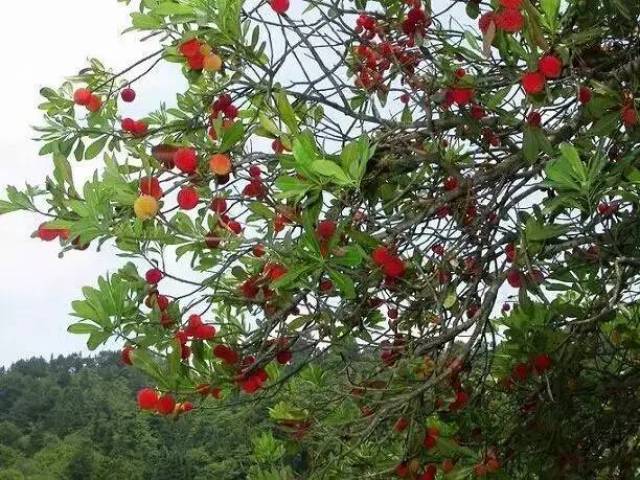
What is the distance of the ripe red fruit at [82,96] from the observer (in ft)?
11.5

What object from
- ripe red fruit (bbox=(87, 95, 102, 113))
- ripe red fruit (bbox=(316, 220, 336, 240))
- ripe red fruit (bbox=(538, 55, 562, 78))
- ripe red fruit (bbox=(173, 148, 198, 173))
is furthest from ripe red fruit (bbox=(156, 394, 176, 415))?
ripe red fruit (bbox=(538, 55, 562, 78))

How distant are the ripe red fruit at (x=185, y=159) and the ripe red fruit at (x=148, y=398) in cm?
84

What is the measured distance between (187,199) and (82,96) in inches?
42.2

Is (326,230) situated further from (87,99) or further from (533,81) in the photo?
(87,99)

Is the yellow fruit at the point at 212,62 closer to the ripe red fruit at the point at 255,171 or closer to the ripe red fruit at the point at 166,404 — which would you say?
the ripe red fruit at the point at 255,171

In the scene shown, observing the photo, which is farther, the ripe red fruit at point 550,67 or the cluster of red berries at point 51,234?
the cluster of red berries at point 51,234

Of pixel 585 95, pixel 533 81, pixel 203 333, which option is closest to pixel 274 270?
pixel 203 333

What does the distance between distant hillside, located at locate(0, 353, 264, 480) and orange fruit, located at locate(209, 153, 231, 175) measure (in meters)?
34.4

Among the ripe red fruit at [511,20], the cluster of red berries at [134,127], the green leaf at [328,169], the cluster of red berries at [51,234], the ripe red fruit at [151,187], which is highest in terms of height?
the cluster of red berries at [134,127]

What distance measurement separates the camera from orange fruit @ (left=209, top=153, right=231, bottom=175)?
277 centimetres

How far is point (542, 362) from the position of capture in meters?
3.79

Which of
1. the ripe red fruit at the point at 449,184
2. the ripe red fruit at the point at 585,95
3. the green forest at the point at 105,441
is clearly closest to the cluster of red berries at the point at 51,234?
the ripe red fruit at the point at 449,184

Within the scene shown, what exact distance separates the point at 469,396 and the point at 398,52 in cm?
169

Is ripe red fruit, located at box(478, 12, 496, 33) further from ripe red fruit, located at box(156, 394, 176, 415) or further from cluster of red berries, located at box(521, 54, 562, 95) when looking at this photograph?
ripe red fruit, located at box(156, 394, 176, 415)
